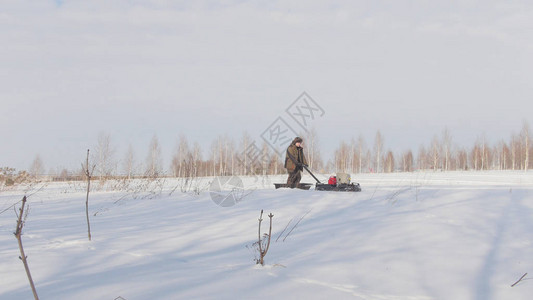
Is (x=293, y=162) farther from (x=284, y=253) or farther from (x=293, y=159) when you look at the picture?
(x=284, y=253)

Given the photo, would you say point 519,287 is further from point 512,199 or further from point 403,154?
point 403,154

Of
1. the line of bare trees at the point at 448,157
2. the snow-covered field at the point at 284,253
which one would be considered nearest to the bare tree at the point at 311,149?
the line of bare trees at the point at 448,157

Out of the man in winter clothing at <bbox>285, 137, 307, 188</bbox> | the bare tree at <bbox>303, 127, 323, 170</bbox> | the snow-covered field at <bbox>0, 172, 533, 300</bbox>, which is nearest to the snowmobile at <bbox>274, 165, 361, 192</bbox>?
the man in winter clothing at <bbox>285, 137, 307, 188</bbox>

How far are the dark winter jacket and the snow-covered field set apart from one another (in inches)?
154

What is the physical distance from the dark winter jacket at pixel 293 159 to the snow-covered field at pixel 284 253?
390 centimetres

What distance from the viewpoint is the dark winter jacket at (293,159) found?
9508 millimetres

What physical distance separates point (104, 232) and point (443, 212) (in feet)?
14.0

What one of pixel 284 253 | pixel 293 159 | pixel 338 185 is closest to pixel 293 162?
pixel 293 159

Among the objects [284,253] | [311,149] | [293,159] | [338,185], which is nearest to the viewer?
[284,253]

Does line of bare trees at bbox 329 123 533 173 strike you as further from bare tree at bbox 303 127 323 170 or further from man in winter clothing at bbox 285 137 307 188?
man in winter clothing at bbox 285 137 307 188

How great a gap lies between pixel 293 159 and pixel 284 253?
20.4ft

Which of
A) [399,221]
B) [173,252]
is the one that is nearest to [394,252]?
[399,221]

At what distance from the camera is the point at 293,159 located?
31.0 feet

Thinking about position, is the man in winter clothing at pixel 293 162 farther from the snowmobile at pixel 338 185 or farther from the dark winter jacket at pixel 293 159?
the snowmobile at pixel 338 185
